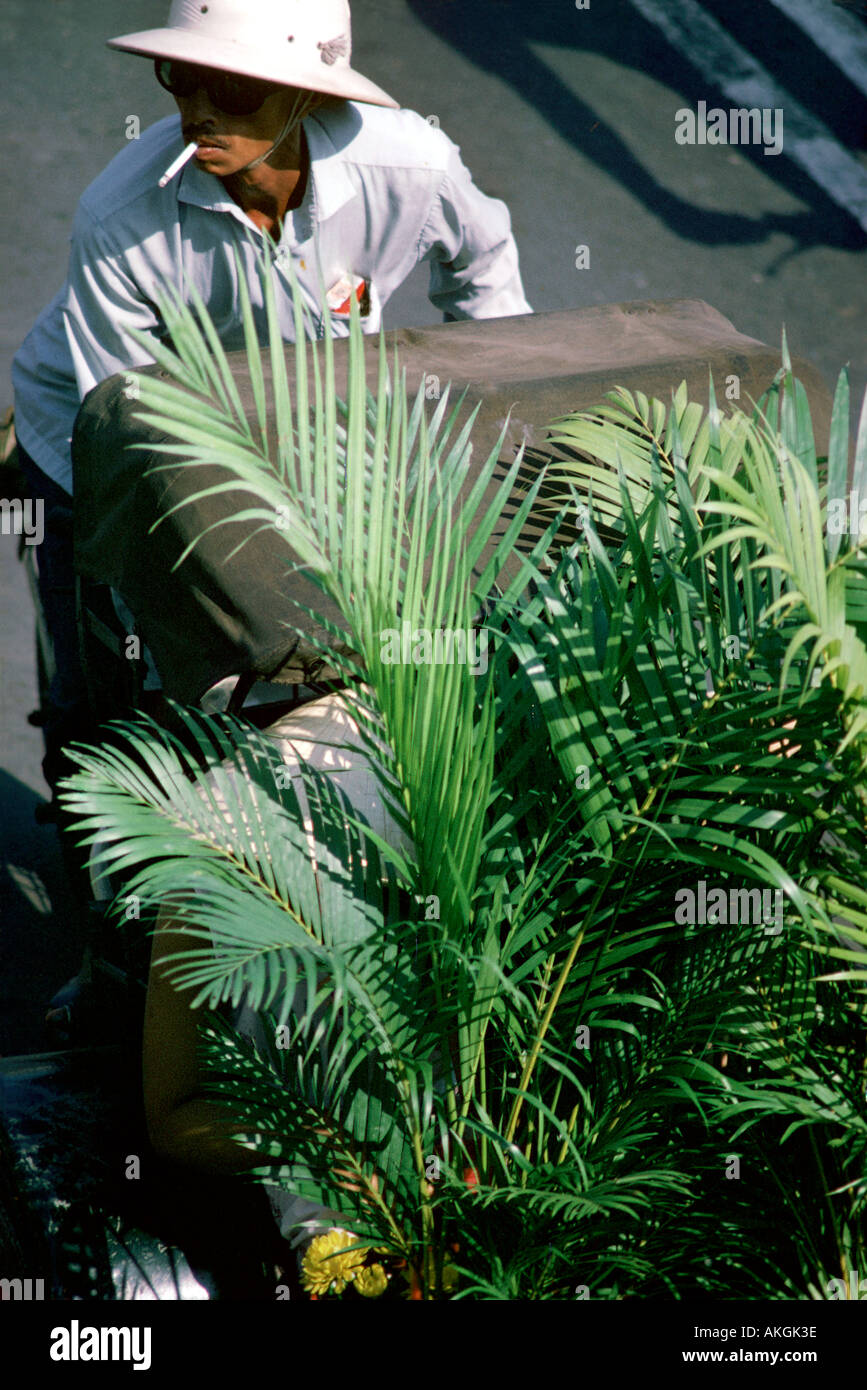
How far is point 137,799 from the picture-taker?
1897 mm

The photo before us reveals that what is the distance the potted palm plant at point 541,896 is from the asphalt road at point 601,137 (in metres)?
3.20

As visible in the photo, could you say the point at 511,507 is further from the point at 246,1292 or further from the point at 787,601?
the point at 246,1292

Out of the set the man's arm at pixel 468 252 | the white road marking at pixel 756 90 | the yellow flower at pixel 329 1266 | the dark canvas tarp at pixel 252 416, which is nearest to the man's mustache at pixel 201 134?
the dark canvas tarp at pixel 252 416

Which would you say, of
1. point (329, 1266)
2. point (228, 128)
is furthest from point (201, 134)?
point (329, 1266)

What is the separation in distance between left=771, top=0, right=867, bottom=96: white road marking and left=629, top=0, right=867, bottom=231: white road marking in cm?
38

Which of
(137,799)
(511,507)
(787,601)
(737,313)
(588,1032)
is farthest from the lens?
(737,313)

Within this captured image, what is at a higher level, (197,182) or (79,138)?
(79,138)

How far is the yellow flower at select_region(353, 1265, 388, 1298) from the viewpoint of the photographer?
2029mm

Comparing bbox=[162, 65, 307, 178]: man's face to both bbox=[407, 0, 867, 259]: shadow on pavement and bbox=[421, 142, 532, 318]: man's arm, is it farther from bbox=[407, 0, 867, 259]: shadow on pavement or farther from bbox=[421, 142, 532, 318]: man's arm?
bbox=[407, 0, 867, 259]: shadow on pavement

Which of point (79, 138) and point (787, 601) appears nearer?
point (787, 601)

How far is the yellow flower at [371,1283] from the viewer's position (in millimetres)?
2029

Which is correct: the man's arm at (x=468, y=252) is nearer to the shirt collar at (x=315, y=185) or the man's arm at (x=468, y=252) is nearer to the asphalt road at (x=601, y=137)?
the shirt collar at (x=315, y=185)

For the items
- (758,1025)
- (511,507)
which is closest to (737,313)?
(511,507)

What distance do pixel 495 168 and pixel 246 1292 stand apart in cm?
495
